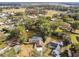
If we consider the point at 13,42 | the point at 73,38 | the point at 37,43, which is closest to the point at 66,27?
the point at 73,38

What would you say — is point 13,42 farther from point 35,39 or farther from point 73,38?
point 73,38

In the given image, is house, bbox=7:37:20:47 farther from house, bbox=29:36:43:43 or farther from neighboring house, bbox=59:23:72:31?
neighboring house, bbox=59:23:72:31

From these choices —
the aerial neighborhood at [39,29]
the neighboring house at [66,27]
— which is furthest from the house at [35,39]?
the neighboring house at [66,27]

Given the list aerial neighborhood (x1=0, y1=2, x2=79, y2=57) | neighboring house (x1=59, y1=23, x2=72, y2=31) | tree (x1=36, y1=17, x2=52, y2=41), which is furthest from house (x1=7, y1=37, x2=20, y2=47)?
neighboring house (x1=59, y1=23, x2=72, y2=31)

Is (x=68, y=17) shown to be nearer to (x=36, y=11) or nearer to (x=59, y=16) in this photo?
(x=59, y=16)

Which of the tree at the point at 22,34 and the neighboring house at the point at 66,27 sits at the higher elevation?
the neighboring house at the point at 66,27

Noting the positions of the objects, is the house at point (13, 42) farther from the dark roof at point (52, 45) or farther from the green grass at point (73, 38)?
the green grass at point (73, 38)

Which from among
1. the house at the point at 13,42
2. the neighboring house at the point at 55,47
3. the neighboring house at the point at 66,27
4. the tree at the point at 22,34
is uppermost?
the neighboring house at the point at 66,27

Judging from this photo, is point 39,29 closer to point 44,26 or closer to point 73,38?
point 44,26

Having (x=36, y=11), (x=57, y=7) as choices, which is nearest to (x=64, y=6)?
(x=57, y=7)

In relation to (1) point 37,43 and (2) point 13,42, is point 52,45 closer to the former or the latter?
(1) point 37,43

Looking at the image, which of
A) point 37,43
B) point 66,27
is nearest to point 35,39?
point 37,43
